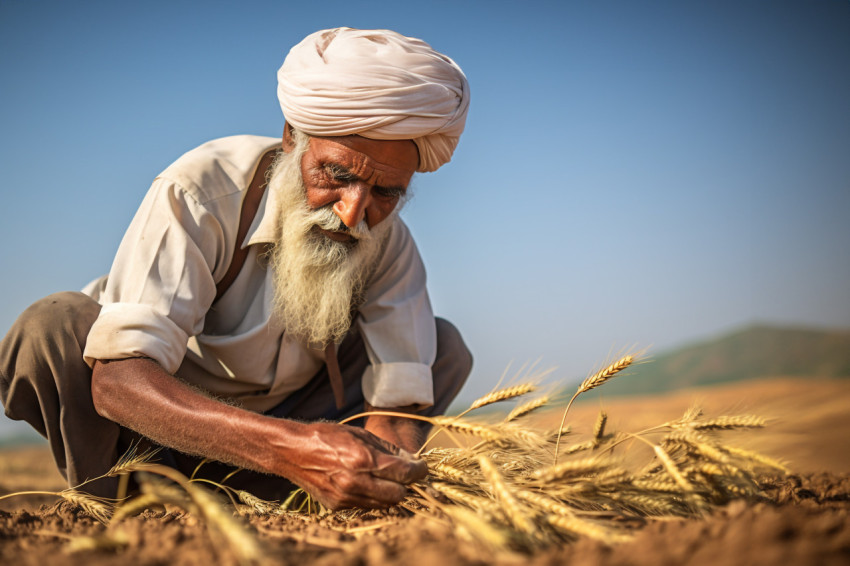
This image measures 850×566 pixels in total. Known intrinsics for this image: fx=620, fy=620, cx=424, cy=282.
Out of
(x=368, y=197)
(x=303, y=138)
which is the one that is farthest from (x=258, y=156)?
(x=368, y=197)

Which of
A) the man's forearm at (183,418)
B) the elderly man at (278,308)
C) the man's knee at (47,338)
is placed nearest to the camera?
the man's forearm at (183,418)

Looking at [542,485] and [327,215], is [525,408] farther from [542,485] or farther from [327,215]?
[327,215]

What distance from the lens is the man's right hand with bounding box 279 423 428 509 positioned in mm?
1863

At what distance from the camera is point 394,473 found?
6.21 feet

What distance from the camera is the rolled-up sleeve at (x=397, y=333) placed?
3.17 m

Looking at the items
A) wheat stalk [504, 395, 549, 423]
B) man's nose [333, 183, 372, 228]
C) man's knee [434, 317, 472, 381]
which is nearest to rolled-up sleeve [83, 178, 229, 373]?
man's nose [333, 183, 372, 228]

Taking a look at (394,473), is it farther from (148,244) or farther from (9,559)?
(148,244)

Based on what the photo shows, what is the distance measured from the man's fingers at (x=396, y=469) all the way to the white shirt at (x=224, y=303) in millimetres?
970

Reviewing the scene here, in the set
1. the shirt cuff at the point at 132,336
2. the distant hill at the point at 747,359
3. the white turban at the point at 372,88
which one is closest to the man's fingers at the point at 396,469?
the shirt cuff at the point at 132,336

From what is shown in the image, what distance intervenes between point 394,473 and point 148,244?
1.39 meters

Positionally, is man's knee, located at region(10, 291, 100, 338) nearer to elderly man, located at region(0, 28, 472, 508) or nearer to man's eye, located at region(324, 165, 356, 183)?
elderly man, located at region(0, 28, 472, 508)

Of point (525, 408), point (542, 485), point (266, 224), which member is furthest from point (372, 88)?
point (542, 485)

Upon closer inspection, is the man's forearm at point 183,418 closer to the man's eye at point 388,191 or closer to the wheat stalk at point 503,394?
the wheat stalk at point 503,394

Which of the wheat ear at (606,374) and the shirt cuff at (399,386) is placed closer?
the wheat ear at (606,374)
